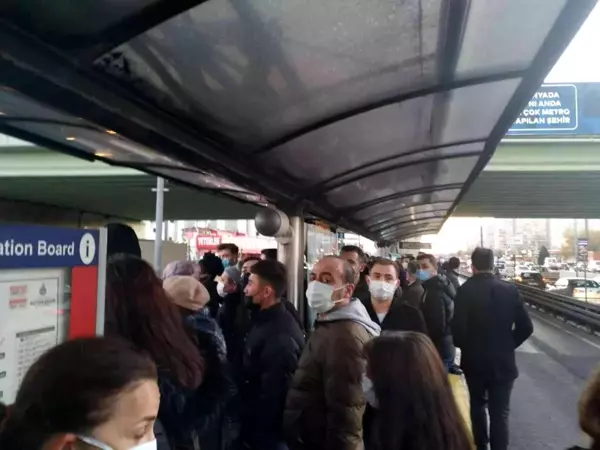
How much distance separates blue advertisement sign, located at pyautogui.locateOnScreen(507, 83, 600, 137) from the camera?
55.2 feet

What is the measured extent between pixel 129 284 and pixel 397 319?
265cm

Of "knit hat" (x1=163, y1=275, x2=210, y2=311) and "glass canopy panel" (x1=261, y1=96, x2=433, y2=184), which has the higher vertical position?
"glass canopy panel" (x1=261, y1=96, x2=433, y2=184)

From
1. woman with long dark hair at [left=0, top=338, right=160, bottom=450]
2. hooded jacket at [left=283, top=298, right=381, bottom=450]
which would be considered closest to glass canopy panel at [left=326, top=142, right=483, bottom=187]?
hooded jacket at [left=283, top=298, right=381, bottom=450]

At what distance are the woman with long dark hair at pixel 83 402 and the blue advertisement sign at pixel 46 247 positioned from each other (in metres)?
0.51

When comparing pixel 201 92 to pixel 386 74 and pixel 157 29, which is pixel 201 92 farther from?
pixel 386 74

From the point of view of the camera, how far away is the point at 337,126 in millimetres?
4332

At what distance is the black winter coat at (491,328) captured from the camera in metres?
5.24

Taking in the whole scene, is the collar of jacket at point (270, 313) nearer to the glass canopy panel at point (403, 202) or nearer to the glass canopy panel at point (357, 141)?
the glass canopy panel at point (357, 141)

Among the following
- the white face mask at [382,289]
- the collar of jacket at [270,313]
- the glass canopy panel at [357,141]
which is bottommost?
the collar of jacket at [270,313]

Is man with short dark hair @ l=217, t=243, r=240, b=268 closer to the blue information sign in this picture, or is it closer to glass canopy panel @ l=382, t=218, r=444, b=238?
glass canopy panel @ l=382, t=218, r=444, b=238

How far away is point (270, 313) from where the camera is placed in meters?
4.05

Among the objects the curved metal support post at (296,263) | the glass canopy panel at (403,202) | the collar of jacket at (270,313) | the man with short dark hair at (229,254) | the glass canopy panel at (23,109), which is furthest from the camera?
the glass canopy panel at (403,202)

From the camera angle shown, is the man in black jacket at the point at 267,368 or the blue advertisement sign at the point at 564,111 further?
the blue advertisement sign at the point at 564,111

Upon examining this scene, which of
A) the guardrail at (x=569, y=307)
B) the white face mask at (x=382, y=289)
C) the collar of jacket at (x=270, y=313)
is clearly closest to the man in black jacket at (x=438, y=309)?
the white face mask at (x=382, y=289)
